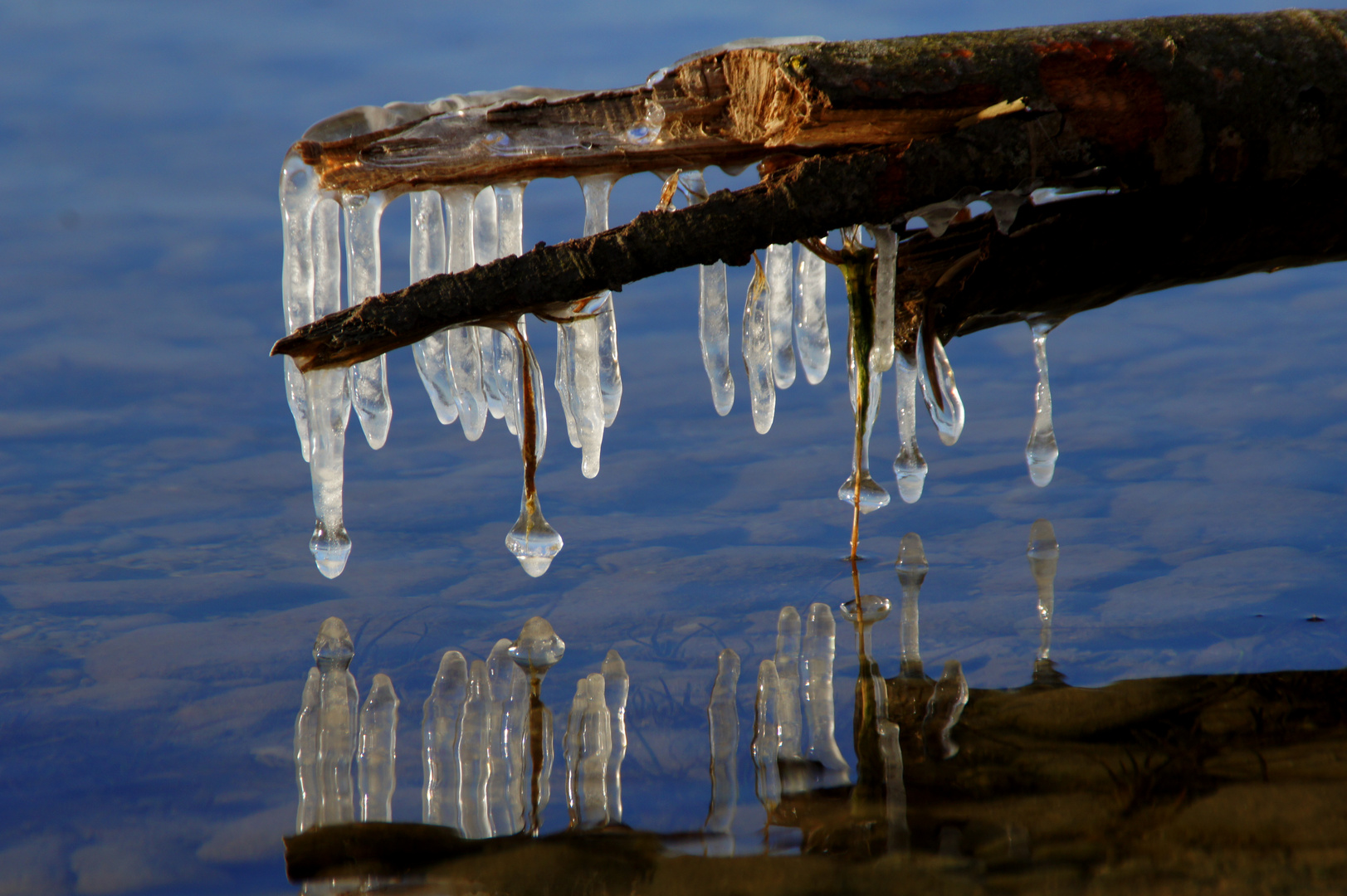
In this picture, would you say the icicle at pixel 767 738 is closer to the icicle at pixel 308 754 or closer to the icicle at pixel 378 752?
the icicle at pixel 378 752

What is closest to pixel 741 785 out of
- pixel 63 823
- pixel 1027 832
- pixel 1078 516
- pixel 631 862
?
pixel 631 862

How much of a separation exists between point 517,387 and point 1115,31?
5.37ft

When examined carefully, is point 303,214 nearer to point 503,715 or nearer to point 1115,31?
point 503,715

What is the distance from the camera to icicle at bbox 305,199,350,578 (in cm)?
244

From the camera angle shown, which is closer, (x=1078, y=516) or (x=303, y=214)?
(x=303, y=214)

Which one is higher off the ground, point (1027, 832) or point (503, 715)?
point (503, 715)

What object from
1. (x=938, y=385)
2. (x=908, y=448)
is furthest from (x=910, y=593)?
(x=938, y=385)

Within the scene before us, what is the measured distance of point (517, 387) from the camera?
2.83 m

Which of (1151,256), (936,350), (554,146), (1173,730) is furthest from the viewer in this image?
(936,350)

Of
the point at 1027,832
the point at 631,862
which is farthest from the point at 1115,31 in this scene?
the point at 631,862

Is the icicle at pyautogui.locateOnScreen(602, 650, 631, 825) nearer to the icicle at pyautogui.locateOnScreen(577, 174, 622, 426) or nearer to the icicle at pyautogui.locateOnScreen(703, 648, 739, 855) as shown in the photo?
the icicle at pyautogui.locateOnScreen(703, 648, 739, 855)

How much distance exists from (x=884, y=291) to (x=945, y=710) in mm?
948

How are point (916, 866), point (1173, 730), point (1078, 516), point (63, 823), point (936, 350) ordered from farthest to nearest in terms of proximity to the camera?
point (1078, 516) < point (936, 350) < point (1173, 730) < point (63, 823) < point (916, 866)

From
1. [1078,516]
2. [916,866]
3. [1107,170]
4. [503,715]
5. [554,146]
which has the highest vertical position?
[554,146]
